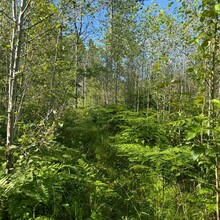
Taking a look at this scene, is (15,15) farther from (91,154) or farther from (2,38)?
(91,154)

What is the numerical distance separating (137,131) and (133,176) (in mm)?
1059

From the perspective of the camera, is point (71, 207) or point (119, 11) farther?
point (119, 11)

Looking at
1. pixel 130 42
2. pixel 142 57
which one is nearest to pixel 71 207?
pixel 130 42

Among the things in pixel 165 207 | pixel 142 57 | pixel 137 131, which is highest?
pixel 142 57

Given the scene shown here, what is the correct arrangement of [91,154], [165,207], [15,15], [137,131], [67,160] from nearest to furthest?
[15,15], [165,207], [67,160], [137,131], [91,154]

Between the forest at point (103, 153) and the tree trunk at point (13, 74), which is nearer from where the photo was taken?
the forest at point (103, 153)

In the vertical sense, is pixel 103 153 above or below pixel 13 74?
below

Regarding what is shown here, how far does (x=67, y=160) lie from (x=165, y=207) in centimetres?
203

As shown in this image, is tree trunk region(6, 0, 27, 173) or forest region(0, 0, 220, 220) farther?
tree trunk region(6, 0, 27, 173)

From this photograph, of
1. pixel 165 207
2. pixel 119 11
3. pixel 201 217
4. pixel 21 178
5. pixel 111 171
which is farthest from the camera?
pixel 119 11

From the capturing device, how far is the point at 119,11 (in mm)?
15211

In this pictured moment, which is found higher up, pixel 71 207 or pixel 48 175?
pixel 48 175

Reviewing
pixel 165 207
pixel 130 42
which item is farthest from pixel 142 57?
pixel 165 207

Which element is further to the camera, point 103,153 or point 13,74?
point 103,153
